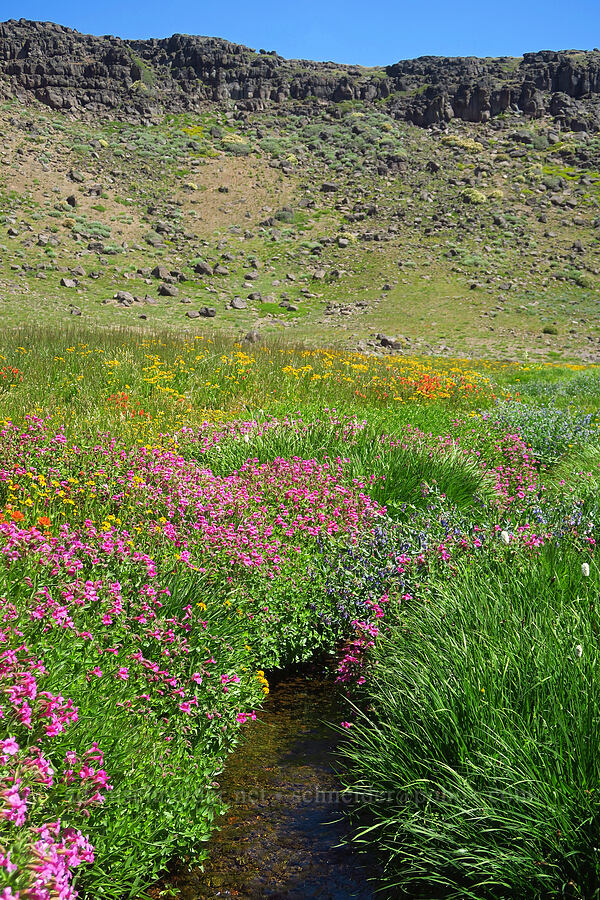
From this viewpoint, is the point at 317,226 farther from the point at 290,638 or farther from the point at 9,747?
the point at 9,747

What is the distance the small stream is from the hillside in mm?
26639

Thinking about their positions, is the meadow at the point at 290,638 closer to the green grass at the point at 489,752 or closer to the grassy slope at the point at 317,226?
the green grass at the point at 489,752

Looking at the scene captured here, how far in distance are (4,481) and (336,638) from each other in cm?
300

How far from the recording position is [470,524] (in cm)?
542

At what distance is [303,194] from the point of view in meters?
61.2

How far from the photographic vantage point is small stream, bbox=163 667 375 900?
285 cm

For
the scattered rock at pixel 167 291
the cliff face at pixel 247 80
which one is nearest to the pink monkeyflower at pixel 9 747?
the scattered rock at pixel 167 291

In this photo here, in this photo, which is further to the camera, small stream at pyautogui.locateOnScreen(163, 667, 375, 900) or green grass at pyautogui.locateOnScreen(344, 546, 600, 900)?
small stream at pyautogui.locateOnScreen(163, 667, 375, 900)

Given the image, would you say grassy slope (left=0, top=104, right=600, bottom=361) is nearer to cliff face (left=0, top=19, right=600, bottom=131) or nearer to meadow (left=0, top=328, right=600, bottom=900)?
cliff face (left=0, top=19, right=600, bottom=131)

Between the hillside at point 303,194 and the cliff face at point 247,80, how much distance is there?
0.87ft

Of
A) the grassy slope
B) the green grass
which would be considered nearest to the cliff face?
the grassy slope

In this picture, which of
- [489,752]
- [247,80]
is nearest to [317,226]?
[247,80]

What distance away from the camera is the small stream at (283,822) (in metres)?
2.85

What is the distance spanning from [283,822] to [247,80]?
3446 inches
